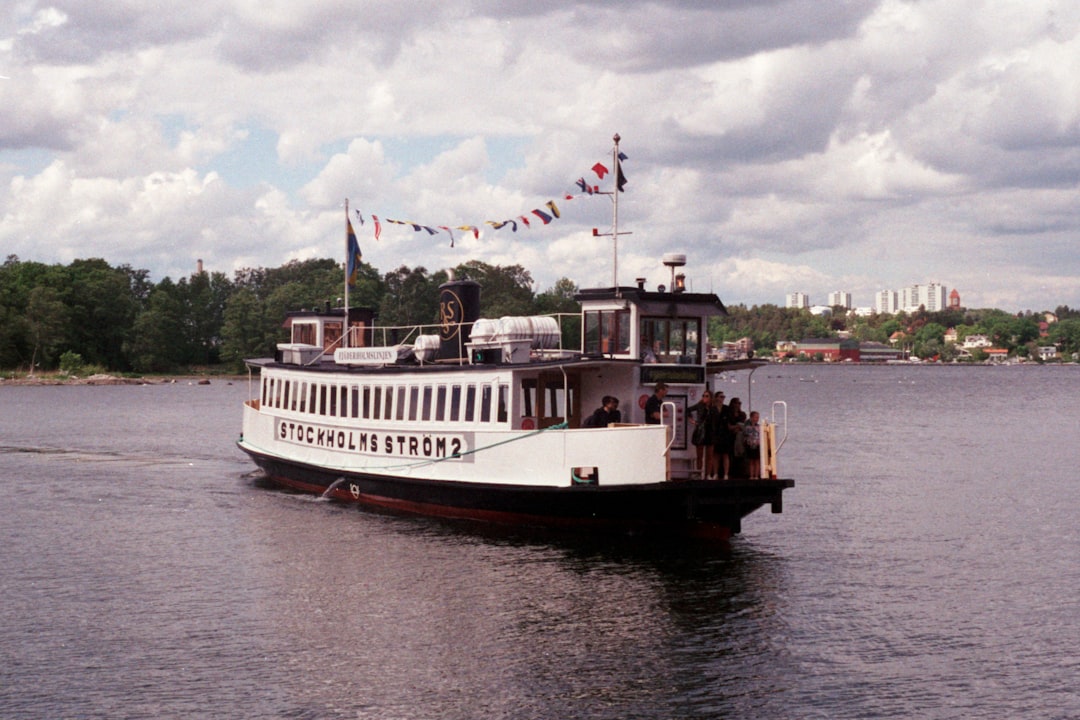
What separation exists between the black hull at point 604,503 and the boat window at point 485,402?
1911 millimetres

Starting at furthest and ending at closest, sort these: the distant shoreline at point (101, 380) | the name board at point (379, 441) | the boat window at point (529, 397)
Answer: the distant shoreline at point (101, 380)
the name board at point (379, 441)
the boat window at point (529, 397)

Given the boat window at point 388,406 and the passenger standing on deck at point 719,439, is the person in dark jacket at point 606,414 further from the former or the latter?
the boat window at point 388,406

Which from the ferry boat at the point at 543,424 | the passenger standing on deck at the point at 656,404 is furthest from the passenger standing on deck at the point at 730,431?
the passenger standing on deck at the point at 656,404

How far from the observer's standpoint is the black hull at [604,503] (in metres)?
29.0

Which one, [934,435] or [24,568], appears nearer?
[24,568]

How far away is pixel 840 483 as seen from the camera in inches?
2014

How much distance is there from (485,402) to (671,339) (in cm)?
550

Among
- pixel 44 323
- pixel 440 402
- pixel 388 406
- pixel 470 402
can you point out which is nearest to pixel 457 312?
pixel 388 406

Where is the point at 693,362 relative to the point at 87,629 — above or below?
above

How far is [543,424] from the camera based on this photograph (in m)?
33.4

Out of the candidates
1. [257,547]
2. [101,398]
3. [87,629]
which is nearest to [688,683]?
[87,629]

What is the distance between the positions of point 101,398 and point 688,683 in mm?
125104

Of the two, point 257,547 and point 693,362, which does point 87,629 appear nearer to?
point 257,547

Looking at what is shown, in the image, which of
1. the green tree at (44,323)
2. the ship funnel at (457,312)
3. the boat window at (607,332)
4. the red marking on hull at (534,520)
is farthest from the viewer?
the green tree at (44,323)
